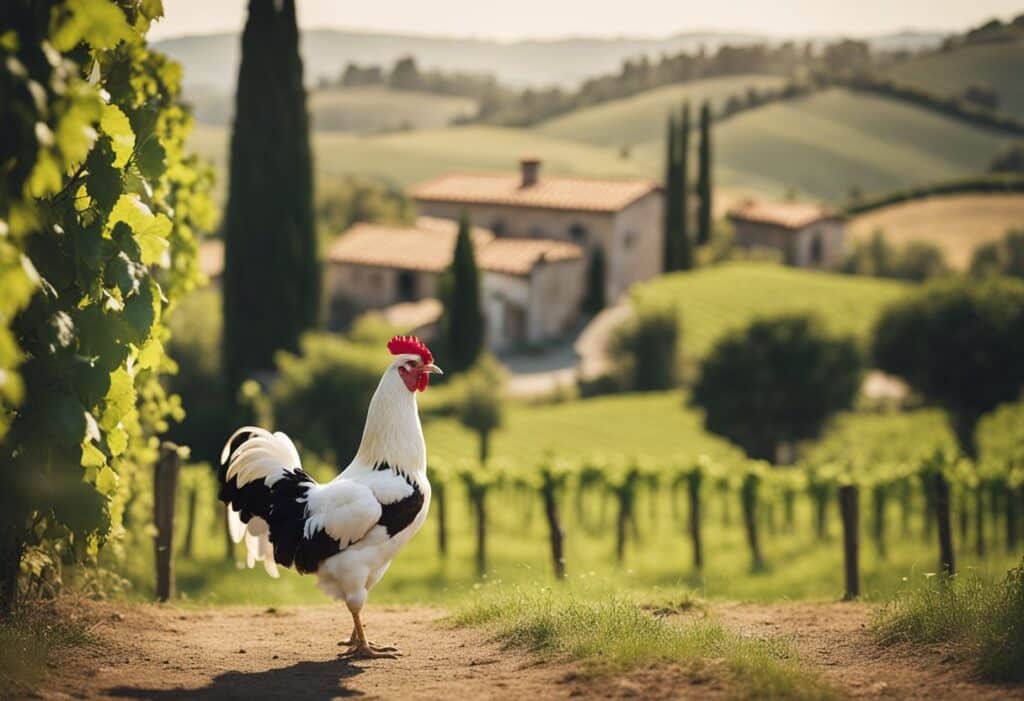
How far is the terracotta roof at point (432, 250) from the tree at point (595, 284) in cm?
90

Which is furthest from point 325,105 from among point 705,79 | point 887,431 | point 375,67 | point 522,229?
point 887,431

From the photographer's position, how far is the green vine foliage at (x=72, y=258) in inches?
215

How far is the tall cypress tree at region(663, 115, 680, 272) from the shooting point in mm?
63219

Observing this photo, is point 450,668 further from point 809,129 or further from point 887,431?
point 809,129

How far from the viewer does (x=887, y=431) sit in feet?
131

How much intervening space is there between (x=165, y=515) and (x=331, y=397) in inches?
739

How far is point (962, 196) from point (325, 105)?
244 ft

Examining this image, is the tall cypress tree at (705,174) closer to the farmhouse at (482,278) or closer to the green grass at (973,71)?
the farmhouse at (482,278)

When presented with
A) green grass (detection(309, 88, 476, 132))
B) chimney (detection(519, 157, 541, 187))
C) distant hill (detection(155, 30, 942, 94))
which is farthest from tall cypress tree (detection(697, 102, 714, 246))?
green grass (detection(309, 88, 476, 132))

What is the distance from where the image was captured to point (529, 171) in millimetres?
66125

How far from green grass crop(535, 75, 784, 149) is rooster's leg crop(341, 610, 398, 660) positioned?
3738 inches

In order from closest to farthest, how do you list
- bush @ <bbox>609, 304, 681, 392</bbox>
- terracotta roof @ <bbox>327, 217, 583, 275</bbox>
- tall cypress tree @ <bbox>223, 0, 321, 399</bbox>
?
1. tall cypress tree @ <bbox>223, 0, 321, 399</bbox>
2. bush @ <bbox>609, 304, 681, 392</bbox>
3. terracotta roof @ <bbox>327, 217, 583, 275</bbox>

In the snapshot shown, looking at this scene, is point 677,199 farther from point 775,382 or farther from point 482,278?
point 775,382

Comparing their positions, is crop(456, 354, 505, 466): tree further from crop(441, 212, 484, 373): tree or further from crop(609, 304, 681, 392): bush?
crop(609, 304, 681, 392): bush
